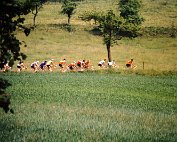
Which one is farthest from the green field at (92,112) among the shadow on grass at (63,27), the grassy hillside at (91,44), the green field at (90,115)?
the shadow on grass at (63,27)

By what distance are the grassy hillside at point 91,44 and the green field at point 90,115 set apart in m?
32.9

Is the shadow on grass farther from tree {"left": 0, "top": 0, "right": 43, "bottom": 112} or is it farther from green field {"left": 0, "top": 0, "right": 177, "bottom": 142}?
tree {"left": 0, "top": 0, "right": 43, "bottom": 112}

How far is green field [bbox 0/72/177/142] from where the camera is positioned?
13.2 metres

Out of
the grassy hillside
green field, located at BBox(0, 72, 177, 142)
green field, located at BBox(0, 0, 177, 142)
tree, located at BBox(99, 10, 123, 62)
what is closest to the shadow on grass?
the grassy hillside

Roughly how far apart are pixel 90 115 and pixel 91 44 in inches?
2570

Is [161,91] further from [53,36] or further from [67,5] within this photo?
[67,5]

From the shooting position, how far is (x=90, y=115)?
17.5m

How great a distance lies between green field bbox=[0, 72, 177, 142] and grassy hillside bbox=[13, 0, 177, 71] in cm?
3293

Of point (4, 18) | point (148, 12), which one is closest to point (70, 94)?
point (4, 18)

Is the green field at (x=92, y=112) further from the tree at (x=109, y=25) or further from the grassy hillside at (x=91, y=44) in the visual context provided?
the grassy hillside at (x=91, y=44)

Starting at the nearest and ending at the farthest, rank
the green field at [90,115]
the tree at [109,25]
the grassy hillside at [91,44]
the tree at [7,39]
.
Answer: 1. the tree at [7,39]
2. the green field at [90,115]
3. the tree at [109,25]
4. the grassy hillside at [91,44]

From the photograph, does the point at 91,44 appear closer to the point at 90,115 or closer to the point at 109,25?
the point at 109,25

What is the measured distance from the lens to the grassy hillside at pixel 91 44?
6912 cm

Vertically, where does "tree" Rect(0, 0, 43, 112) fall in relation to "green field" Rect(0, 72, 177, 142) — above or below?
above
